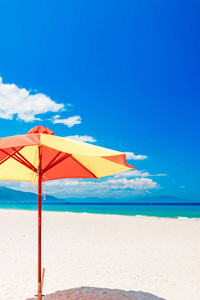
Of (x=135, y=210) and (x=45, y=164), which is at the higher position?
(x=45, y=164)

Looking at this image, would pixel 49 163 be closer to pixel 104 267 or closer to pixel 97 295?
pixel 97 295

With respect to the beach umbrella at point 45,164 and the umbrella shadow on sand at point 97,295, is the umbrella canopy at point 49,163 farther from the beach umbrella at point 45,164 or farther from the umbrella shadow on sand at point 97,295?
the umbrella shadow on sand at point 97,295

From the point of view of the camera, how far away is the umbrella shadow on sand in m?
4.80

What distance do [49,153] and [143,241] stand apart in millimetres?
8033

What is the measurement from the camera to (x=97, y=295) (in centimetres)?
495

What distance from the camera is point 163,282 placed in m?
6.12

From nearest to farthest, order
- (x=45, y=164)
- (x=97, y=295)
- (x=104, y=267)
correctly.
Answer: (x=97, y=295) → (x=45, y=164) → (x=104, y=267)

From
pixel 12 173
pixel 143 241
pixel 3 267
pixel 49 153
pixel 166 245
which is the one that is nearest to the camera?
pixel 49 153

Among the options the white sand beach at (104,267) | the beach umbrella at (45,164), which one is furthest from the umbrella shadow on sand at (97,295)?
the beach umbrella at (45,164)

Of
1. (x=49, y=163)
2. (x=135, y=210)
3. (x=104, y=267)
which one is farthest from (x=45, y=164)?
(x=135, y=210)

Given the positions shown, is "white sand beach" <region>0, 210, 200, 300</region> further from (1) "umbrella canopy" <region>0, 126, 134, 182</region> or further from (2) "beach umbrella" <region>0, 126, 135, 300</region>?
(1) "umbrella canopy" <region>0, 126, 134, 182</region>

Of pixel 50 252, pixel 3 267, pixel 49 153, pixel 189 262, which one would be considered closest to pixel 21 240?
pixel 50 252

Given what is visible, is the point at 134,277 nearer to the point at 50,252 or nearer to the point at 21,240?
the point at 50,252

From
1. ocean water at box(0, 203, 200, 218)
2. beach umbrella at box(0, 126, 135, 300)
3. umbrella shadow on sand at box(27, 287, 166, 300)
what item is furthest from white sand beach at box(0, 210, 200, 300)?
ocean water at box(0, 203, 200, 218)
